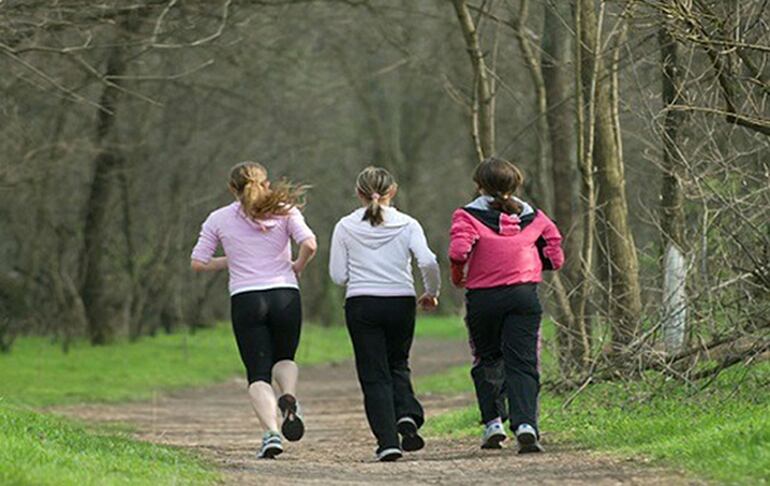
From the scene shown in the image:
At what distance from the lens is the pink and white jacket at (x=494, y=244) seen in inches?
474

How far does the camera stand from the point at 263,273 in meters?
12.5

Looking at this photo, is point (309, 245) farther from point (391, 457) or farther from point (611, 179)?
point (611, 179)

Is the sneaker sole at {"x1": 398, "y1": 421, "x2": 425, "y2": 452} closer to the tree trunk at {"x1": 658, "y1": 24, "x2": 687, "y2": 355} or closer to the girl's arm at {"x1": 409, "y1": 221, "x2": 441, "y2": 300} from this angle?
the girl's arm at {"x1": 409, "y1": 221, "x2": 441, "y2": 300}

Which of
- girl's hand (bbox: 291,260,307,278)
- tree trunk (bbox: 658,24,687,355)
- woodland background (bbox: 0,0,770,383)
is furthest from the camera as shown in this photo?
tree trunk (bbox: 658,24,687,355)

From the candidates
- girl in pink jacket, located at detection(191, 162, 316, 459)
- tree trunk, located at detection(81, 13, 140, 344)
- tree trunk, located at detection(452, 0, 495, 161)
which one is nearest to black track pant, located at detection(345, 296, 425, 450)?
girl in pink jacket, located at detection(191, 162, 316, 459)

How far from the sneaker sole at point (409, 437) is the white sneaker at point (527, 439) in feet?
2.55

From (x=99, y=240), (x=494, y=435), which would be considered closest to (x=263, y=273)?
(x=494, y=435)

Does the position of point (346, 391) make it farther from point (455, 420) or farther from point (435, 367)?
point (455, 420)

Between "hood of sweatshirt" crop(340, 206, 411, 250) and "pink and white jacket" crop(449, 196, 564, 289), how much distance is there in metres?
0.40

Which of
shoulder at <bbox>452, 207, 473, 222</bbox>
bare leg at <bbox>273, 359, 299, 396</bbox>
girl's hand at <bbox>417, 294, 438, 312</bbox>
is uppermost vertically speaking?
shoulder at <bbox>452, 207, 473, 222</bbox>

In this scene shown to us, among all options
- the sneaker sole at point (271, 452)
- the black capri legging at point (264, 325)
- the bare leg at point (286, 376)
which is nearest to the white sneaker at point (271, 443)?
the sneaker sole at point (271, 452)

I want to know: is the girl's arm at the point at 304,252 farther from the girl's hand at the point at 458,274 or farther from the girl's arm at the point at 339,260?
the girl's hand at the point at 458,274

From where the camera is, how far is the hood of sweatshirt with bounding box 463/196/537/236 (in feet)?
39.7

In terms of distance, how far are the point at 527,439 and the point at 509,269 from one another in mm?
1138
